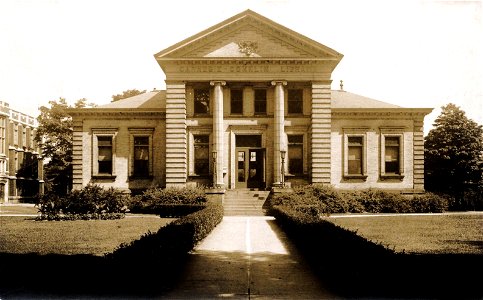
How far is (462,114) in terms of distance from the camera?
5228 centimetres

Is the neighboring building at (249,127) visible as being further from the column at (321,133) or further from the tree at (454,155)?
the tree at (454,155)

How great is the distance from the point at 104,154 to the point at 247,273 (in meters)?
31.5

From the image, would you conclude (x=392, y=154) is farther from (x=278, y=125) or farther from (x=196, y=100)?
(x=196, y=100)

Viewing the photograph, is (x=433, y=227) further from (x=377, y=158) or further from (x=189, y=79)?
(x=189, y=79)

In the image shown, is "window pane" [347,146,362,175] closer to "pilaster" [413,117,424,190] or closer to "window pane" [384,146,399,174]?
"window pane" [384,146,399,174]

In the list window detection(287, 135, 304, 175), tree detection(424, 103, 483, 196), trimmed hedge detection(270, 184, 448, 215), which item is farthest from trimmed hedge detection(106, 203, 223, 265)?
tree detection(424, 103, 483, 196)

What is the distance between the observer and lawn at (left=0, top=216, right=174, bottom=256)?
1599 cm

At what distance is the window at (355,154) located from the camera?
136 ft

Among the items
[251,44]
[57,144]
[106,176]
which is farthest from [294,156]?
[57,144]

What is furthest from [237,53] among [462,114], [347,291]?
[347,291]

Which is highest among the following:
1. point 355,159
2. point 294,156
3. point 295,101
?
point 295,101

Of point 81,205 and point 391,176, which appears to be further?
point 391,176

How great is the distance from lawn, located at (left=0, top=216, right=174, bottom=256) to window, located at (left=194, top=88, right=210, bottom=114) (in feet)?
52.4

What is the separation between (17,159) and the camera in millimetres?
74562
